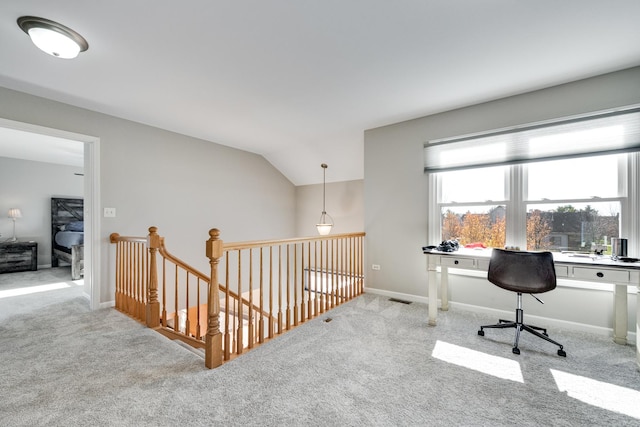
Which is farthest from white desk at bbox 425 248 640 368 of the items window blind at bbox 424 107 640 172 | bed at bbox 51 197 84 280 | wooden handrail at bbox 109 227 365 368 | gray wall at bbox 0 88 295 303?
bed at bbox 51 197 84 280

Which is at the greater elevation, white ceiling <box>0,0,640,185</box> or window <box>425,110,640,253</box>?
white ceiling <box>0,0,640,185</box>

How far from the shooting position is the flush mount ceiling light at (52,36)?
172 centimetres

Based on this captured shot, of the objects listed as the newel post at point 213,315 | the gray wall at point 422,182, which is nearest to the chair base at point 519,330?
the gray wall at point 422,182

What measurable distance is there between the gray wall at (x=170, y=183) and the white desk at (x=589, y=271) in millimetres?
3477

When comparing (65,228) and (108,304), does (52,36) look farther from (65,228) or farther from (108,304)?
(65,228)

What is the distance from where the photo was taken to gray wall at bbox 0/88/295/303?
3.13 meters

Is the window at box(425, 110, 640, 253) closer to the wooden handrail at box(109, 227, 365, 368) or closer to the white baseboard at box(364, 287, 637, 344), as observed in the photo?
the white baseboard at box(364, 287, 637, 344)

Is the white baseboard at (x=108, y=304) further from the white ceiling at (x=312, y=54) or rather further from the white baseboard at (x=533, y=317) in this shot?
the white baseboard at (x=533, y=317)

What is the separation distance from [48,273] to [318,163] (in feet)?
18.0

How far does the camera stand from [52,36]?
1.78 metres

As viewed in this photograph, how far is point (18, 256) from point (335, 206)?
20.1ft

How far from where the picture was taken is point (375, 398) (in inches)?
64.2

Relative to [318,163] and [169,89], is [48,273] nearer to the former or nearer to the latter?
[169,89]

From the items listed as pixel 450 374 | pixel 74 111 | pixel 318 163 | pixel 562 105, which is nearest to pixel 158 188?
pixel 74 111
